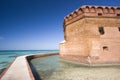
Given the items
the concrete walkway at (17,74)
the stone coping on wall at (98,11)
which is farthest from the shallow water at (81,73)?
the stone coping on wall at (98,11)

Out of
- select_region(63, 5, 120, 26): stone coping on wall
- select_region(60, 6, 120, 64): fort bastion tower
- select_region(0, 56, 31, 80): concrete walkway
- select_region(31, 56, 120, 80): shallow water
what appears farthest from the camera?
select_region(63, 5, 120, 26): stone coping on wall

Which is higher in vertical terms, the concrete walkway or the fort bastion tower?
the fort bastion tower

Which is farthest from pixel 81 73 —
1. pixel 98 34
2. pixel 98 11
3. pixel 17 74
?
pixel 98 11

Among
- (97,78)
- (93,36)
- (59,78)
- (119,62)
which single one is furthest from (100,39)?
(59,78)

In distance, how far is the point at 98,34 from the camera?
11141 millimetres

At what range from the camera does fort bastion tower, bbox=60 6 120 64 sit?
10.9 m

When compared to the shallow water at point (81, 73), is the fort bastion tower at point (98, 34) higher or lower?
higher

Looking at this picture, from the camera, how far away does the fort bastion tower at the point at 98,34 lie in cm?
1088

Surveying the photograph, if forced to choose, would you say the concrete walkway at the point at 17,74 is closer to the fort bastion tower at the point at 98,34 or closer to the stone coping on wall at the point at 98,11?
the fort bastion tower at the point at 98,34

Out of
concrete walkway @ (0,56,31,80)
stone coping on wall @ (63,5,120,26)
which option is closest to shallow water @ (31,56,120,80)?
concrete walkway @ (0,56,31,80)

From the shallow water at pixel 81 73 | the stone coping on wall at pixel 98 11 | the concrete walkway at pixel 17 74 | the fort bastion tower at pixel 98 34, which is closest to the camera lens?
the concrete walkway at pixel 17 74

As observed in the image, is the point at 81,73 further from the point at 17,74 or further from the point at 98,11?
the point at 98,11

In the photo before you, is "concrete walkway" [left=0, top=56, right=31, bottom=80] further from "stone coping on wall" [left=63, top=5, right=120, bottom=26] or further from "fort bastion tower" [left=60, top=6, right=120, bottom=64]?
"stone coping on wall" [left=63, top=5, right=120, bottom=26]

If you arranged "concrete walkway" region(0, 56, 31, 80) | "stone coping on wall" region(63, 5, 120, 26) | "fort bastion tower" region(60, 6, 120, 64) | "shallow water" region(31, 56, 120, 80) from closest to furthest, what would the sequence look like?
"concrete walkway" region(0, 56, 31, 80)
"shallow water" region(31, 56, 120, 80)
"fort bastion tower" region(60, 6, 120, 64)
"stone coping on wall" region(63, 5, 120, 26)
